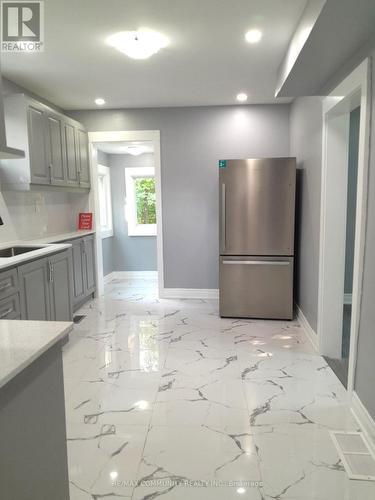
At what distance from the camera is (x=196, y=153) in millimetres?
4699

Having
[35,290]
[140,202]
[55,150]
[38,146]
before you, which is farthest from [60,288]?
[140,202]

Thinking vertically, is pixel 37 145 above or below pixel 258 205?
above

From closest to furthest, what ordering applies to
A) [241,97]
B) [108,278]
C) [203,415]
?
[203,415], [241,97], [108,278]

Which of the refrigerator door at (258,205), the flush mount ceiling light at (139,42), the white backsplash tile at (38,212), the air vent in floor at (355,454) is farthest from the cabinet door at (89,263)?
the air vent in floor at (355,454)

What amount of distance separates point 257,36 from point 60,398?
271cm

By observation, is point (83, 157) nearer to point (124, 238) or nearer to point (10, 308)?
point (124, 238)

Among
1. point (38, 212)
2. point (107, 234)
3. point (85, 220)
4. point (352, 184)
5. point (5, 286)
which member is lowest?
point (5, 286)

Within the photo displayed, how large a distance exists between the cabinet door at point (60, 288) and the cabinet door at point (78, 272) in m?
0.70

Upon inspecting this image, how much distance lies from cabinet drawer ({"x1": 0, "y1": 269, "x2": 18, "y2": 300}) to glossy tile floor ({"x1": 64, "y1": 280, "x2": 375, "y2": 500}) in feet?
2.63

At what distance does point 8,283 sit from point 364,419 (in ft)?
7.86

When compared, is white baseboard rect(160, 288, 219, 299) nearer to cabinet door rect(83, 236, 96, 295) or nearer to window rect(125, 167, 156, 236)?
cabinet door rect(83, 236, 96, 295)

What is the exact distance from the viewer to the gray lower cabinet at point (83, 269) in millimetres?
4266

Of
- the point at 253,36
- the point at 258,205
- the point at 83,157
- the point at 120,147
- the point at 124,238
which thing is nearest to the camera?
the point at 253,36

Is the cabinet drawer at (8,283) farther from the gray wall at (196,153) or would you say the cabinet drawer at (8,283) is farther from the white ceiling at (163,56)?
the gray wall at (196,153)
